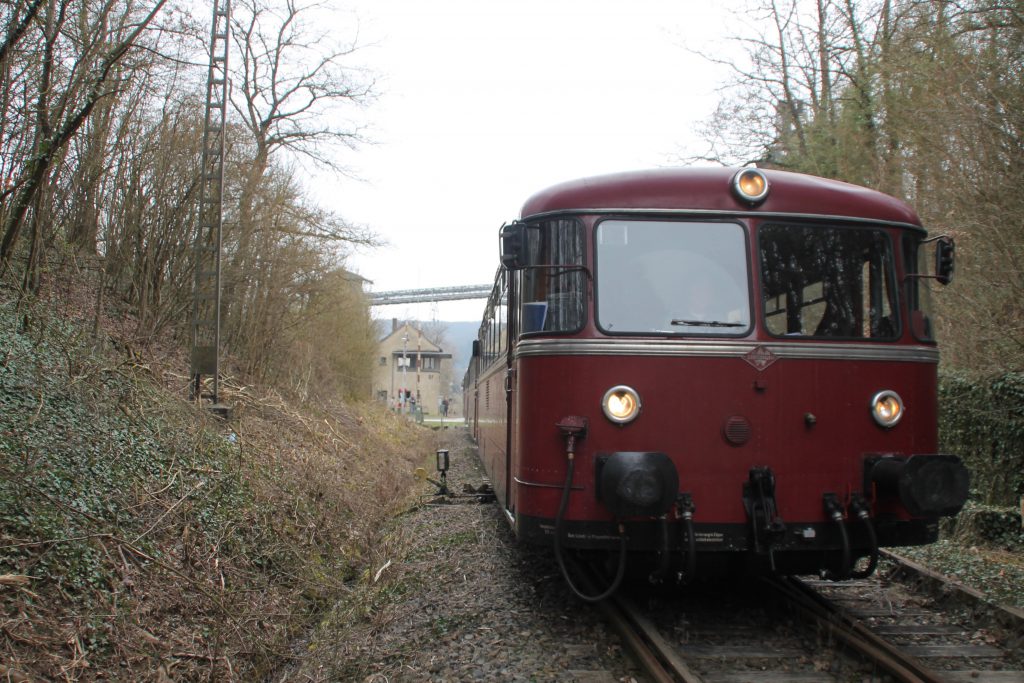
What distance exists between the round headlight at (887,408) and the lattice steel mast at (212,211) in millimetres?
9231

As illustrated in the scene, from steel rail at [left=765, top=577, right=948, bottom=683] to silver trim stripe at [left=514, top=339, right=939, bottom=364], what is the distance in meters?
1.68

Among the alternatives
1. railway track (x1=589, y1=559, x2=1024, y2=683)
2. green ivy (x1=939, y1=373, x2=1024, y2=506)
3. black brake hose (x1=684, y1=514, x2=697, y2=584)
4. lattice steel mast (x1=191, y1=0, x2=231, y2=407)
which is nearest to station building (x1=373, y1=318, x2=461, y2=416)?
lattice steel mast (x1=191, y1=0, x2=231, y2=407)

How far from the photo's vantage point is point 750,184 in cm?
568

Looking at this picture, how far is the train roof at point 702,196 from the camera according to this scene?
5.66m

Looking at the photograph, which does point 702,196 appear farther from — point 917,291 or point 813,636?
point 813,636

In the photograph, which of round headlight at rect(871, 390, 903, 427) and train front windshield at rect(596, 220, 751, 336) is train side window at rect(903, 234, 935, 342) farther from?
train front windshield at rect(596, 220, 751, 336)

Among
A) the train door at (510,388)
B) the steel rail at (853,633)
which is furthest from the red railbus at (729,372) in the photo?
the train door at (510,388)

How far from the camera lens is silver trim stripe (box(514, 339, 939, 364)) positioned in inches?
215

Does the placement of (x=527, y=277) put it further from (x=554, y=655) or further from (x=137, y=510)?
(x=137, y=510)

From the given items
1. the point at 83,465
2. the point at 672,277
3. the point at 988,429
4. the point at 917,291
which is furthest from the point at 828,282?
the point at 988,429

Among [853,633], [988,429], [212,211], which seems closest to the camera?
[853,633]

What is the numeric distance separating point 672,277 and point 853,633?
2.45m

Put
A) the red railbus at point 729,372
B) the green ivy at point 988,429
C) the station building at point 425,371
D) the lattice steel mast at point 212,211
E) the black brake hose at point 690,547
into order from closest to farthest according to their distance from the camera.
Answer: the black brake hose at point 690,547 → the red railbus at point 729,372 → the green ivy at point 988,429 → the lattice steel mast at point 212,211 → the station building at point 425,371

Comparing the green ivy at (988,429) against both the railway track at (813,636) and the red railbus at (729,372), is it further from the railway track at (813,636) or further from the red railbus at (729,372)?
the red railbus at (729,372)
